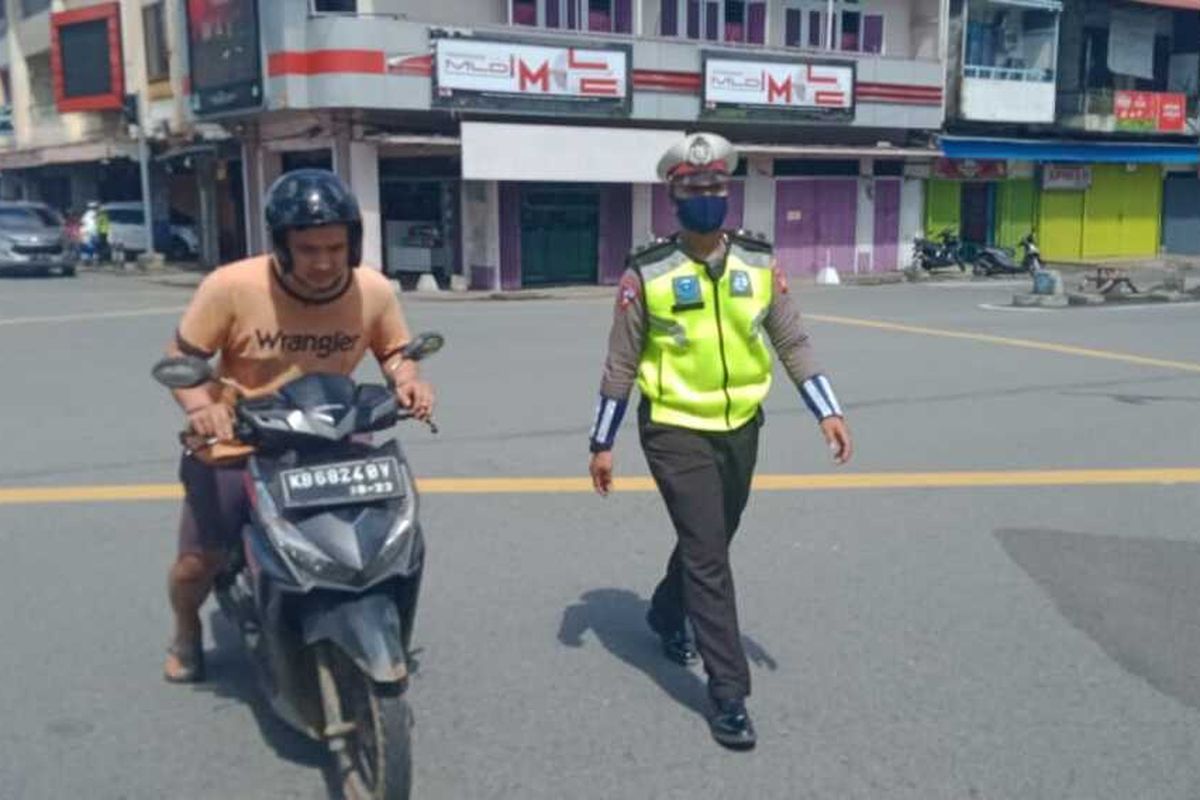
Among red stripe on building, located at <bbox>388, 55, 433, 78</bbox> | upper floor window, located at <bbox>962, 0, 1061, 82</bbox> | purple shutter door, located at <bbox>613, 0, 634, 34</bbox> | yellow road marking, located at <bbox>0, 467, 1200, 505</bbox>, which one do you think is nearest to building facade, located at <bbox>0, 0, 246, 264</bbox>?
red stripe on building, located at <bbox>388, 55, 433, 78</bbox>

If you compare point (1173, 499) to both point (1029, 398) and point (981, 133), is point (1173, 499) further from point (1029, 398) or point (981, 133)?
point (981, 133)

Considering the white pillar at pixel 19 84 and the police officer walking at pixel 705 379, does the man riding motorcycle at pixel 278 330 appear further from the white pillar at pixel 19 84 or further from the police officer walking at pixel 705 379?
the white pillar at pixel 19 84

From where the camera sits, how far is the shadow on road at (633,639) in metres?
4.22

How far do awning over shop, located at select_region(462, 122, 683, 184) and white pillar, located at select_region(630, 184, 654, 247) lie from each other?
0.70 metres

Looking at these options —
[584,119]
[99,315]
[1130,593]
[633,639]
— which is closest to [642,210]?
[584,119]

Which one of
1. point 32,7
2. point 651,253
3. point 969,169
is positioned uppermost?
point 32,7

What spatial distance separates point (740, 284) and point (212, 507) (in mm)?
1767

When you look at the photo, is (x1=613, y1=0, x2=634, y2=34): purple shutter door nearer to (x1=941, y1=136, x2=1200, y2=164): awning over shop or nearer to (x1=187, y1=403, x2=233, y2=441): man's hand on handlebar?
(x1=941, y1=136, x2=1200, y2=164): awning over shop

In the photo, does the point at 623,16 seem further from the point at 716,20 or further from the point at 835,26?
the point at 835,26

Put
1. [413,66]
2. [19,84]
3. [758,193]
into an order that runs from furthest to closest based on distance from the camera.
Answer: [19,84] < [758,193] < [413,66]

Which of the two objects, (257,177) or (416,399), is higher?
(257,177)

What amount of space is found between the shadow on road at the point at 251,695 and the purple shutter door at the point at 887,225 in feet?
82.9

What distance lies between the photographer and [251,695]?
415 cm

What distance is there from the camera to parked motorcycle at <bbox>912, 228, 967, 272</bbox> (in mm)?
27688
